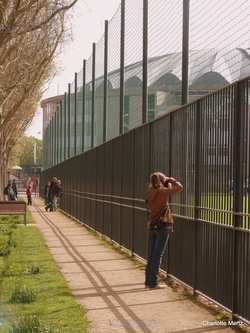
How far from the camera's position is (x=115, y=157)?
65.0 ft

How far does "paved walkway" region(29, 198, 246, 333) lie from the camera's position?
28.3ft

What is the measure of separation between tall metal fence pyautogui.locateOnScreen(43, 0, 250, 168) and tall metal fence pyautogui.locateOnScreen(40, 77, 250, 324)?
43cm

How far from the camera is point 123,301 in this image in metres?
10.4

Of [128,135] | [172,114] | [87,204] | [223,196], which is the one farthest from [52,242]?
[223,196]

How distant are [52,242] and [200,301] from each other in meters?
10.6

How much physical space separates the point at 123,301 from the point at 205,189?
1.74 m

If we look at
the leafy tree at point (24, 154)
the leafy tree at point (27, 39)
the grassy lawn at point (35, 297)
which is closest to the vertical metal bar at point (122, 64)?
the leafy tree at point (27, 39)

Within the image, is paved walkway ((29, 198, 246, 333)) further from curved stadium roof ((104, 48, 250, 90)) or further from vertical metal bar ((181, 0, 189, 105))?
vertical metal bar ((181, 0, 189, 105))

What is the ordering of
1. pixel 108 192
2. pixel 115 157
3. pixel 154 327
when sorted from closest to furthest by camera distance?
pixel 154 327, pixel 115 157, pixel 108 192

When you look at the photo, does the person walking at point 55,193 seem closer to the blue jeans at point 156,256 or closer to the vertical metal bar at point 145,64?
the vertical metal bar at point 145,64

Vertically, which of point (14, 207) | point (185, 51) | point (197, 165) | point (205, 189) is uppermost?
point (185, 51)

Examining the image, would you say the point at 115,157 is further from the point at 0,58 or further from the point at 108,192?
the point at 0,58

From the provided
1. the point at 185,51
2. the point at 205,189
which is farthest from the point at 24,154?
the point at 205,189

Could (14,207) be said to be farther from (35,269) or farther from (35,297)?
(35,297)
